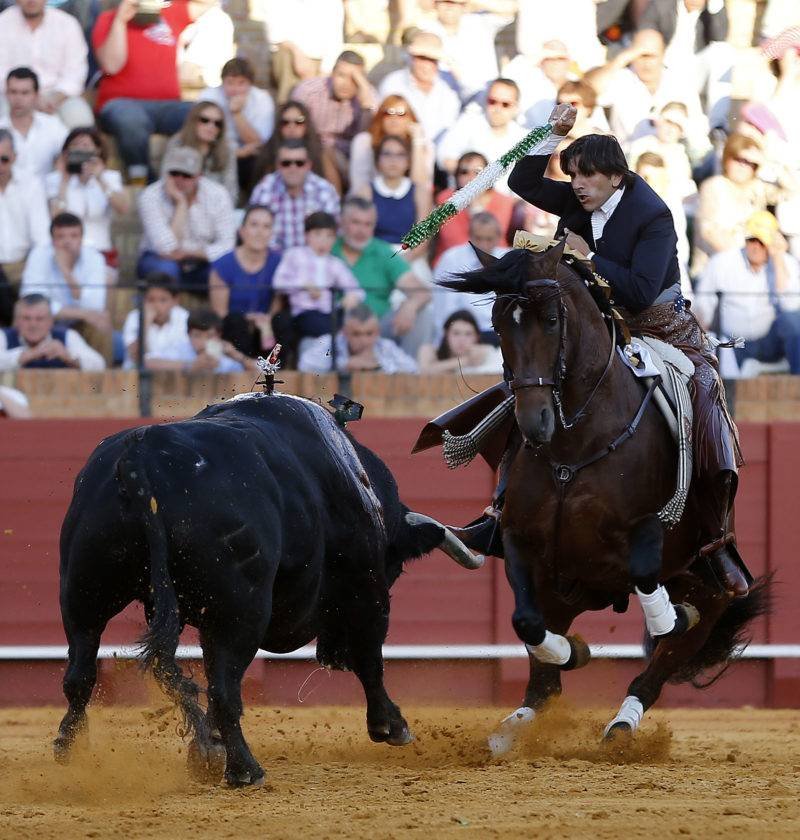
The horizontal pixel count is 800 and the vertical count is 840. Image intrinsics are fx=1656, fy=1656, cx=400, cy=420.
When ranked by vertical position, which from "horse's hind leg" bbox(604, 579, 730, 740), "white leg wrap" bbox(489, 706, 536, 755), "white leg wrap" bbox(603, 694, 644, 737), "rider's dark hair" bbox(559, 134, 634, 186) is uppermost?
"rider's dark hair" bbox(559, 134, 634, 186)

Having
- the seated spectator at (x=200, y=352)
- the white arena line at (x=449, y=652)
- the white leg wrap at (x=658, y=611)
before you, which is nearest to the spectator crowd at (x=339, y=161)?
the seated spectator at (x=200, y=352)

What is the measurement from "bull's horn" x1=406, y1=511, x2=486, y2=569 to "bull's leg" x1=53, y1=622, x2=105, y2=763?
1.52 m

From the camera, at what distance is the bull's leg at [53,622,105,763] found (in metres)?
5.31

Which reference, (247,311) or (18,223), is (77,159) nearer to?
(18,223)

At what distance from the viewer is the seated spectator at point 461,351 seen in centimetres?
901

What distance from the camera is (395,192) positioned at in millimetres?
9570

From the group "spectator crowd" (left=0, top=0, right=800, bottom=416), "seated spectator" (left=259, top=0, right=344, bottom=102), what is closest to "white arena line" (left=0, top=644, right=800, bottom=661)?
"spectator crowd" (left=0, top=0, right=800, bottom=416)

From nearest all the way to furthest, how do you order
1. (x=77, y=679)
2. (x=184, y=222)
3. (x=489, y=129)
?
1. (x=77, y=679)
2. (x=184, y=222)
3. (x=489, y=129)

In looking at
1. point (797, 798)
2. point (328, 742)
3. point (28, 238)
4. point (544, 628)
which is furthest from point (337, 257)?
point (797, 798)

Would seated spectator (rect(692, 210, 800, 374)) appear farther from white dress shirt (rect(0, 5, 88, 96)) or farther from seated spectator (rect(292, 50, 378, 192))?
white dress shirt (rect(0, 5, 88, 96))

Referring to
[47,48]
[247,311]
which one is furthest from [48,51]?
[247,311]

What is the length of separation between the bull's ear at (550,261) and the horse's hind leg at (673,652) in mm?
1684

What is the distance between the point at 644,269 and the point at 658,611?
4.19ft

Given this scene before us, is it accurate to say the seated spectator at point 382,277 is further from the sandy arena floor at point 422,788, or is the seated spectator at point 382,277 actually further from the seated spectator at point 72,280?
the sandy arena floor at point 422,788
